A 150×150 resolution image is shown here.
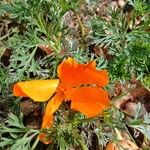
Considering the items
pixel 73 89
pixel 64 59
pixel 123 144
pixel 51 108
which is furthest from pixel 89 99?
pixel 123 144

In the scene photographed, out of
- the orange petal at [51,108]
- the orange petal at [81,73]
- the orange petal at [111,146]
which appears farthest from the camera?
the orange petal at [111,146]

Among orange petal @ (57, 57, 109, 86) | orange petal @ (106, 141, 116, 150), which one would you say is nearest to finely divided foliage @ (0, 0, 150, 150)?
orange petal @ (106, 141, 116, 150)

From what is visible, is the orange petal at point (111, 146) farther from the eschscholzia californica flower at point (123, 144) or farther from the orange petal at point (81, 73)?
the orange petal at point (81, 73)

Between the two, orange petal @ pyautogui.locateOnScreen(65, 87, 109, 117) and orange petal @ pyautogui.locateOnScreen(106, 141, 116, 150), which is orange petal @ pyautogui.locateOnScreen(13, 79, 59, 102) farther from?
orange petal @ pyautogui.locateOnScreen(106, 141, 116, 150)

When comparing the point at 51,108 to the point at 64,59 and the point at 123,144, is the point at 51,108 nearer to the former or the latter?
the point at 64,59

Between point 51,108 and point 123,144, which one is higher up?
point 51,108

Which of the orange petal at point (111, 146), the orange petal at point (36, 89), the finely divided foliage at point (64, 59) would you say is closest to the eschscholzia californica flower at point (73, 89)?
the orange petal at point (36, 89)

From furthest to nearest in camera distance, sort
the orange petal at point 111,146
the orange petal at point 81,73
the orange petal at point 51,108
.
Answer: the orange petal at point 111,146 < the orange petal at point 51,108 < the orange petal at point 81,73
